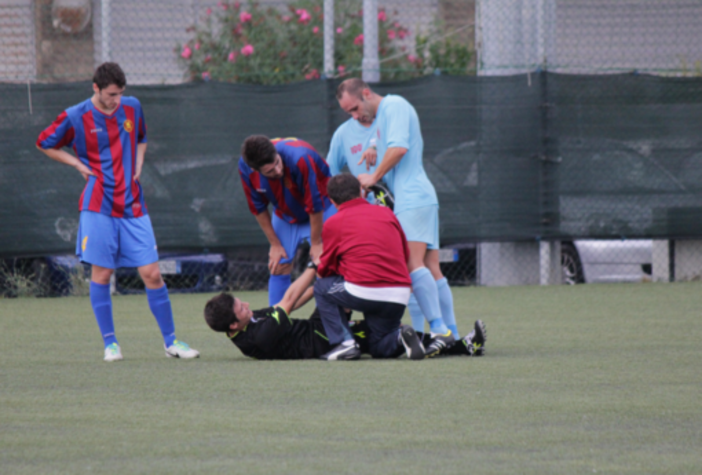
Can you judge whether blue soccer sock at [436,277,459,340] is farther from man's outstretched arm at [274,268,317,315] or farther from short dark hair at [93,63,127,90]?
short dark hair at [93,63,127,90]

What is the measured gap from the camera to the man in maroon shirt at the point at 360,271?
546 centimetres

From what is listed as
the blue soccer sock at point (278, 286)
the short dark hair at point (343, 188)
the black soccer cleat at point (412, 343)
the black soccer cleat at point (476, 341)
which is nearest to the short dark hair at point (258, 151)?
the short dark hair at point (343, 188)

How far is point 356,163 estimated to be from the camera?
6570mm

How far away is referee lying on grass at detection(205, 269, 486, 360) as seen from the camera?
18.1ft

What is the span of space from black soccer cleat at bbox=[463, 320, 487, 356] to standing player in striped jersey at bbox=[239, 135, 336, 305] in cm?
115

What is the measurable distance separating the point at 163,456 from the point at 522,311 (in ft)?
18.6

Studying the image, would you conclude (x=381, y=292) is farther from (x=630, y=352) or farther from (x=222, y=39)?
(x=222, y=39)

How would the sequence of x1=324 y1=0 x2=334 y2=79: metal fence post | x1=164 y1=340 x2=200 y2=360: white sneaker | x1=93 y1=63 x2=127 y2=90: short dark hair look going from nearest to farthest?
x1=93 y1=63 x2=127 y2=90: short dark hair < x1=164 y1=340 x2=200 y2=360: white sneaker < x1=324 y1=0 x2=334 y2=79: metal fence post

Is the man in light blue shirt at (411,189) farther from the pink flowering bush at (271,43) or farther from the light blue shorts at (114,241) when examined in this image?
the pink flowering bush at (271,43)

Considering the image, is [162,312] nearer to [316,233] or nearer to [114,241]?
A: [114,241]

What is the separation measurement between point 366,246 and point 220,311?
0.92 metres

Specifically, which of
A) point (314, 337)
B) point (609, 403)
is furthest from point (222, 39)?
point (609, 403)

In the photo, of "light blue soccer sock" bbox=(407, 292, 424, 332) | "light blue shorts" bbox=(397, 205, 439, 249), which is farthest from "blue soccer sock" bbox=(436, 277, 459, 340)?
"light blue shorts" bbox=(397, 205, 439, 249)

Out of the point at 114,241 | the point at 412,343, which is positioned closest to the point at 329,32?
the point at 114,241
